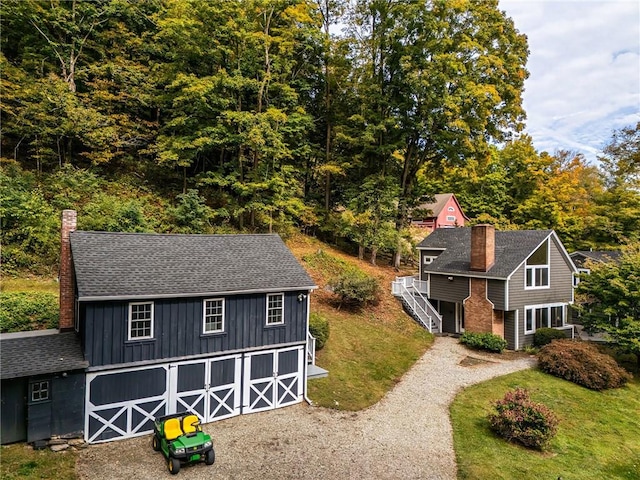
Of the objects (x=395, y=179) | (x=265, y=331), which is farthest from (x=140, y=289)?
(x=395, y=179)

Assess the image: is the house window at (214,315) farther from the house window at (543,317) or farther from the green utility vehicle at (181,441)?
the house window at (543,317)

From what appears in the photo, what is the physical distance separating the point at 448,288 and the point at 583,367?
8882 mm

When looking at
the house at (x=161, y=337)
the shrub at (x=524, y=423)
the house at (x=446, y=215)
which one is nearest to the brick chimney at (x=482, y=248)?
the shrub at (x=524, y=423)

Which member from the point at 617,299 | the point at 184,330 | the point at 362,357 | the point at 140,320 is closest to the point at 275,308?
the point at 184,330

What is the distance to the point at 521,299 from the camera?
23.4 m

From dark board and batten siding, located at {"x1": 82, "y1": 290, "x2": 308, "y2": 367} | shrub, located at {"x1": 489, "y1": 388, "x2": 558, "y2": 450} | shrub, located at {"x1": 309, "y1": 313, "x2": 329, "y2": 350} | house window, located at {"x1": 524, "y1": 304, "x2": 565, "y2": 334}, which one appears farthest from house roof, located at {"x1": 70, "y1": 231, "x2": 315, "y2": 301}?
house window, located at {"x1": 524, "y1": 304, "x2": 565, "y2": 334}

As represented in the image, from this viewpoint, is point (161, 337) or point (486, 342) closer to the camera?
point (161, 337)

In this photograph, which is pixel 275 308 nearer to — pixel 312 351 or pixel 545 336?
pixel 312 351

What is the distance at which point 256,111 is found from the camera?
98.0 feet

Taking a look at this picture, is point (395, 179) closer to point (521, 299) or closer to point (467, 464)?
point (521, 299)

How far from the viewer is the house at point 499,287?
23.3m

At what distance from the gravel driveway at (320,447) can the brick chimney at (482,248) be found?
10.2 meters

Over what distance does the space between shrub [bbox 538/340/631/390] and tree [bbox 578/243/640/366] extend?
1495mm

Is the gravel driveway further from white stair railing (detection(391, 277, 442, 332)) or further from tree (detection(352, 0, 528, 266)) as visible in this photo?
tree (detection(352, 0, 528, 266))
